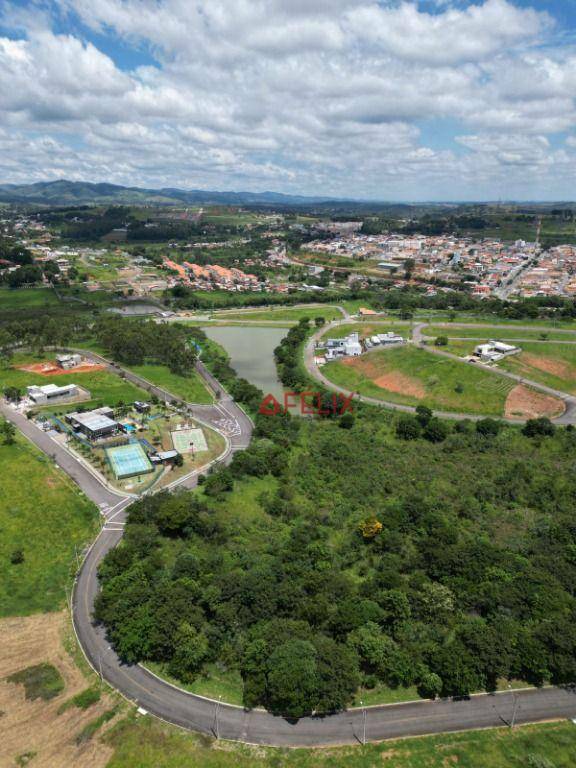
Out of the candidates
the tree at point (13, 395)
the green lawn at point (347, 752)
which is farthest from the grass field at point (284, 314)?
the green lawn at point (347, 752)

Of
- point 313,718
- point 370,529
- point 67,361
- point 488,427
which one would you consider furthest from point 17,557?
point 488,427

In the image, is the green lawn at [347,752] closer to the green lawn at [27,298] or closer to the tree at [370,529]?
the tree at [370,529]

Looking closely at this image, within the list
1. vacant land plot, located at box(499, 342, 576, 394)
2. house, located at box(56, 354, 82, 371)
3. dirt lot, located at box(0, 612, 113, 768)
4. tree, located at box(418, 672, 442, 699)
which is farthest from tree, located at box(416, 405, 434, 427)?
house, located at box(56, 354, 82, 371)

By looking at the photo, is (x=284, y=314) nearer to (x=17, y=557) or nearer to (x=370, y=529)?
(x=370, y=529)

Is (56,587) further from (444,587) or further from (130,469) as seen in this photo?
(444,587)

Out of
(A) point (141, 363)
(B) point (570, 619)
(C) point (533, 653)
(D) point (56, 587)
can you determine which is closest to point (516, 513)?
(B) point (570, 619)

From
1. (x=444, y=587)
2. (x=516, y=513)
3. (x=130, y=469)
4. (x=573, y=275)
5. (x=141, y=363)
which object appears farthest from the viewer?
(x=573, y=275)
